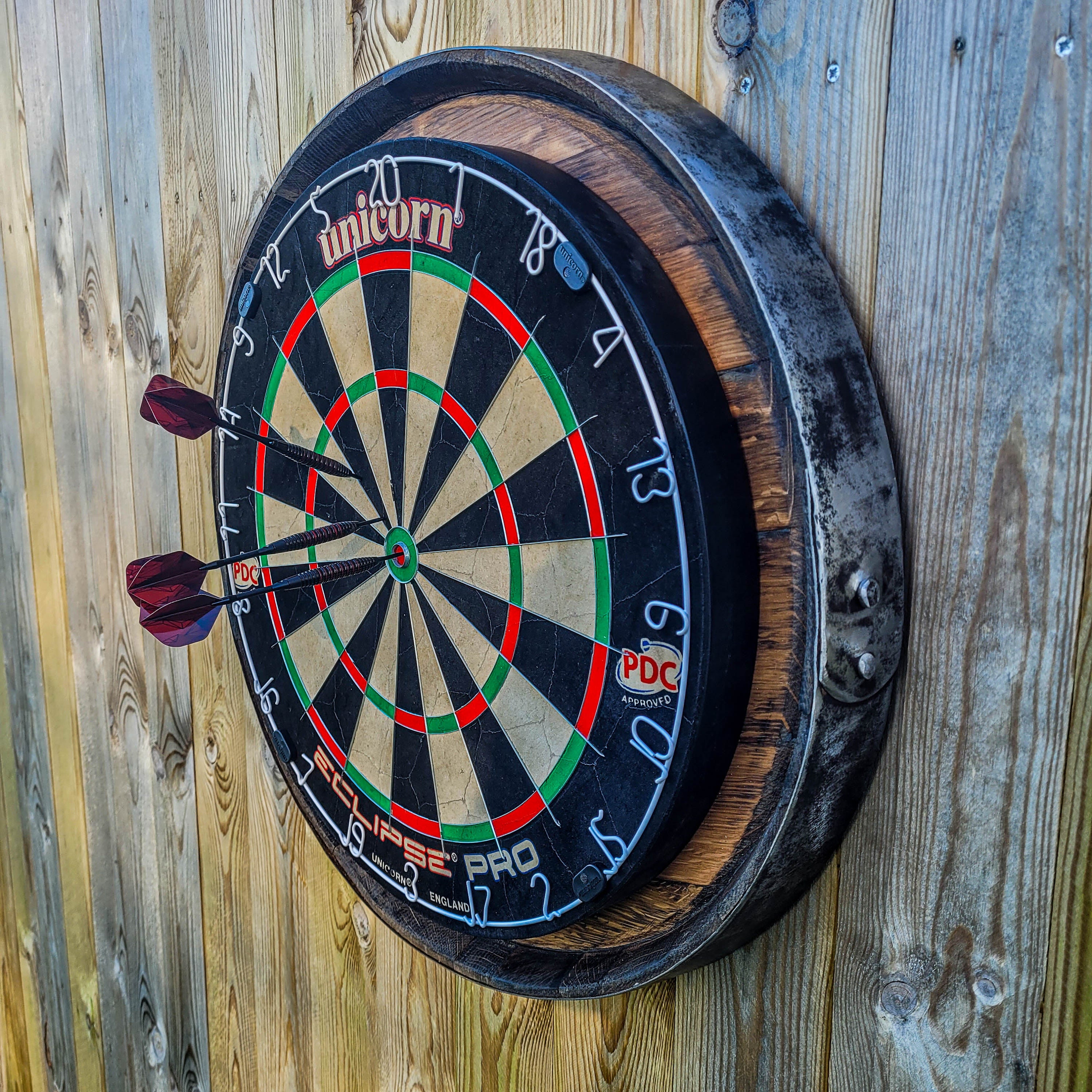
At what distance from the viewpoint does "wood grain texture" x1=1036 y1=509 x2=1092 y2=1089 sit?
0.64 metres

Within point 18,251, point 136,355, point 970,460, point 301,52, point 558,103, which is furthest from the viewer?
point 18,251

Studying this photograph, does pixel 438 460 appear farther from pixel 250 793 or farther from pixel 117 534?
pixel 117 534

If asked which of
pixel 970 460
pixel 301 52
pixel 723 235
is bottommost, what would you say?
pixel 970 460

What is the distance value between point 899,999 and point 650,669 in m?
0.32

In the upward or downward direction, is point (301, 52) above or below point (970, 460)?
above

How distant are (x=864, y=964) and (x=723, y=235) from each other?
1.84 ft

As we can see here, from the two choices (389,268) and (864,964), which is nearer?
Answer: (864,964)

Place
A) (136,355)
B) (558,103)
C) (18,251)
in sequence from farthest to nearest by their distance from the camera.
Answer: (18,251)
(136,355)
(558,103)

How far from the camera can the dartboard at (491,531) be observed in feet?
2.31

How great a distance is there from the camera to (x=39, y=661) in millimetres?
1930

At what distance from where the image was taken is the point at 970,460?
68 centimetres

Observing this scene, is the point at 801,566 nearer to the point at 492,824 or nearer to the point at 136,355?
the point at 492,824

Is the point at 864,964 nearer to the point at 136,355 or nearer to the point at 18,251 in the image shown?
the point at 136,355

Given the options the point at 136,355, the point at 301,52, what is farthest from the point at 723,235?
the point at 136,355
